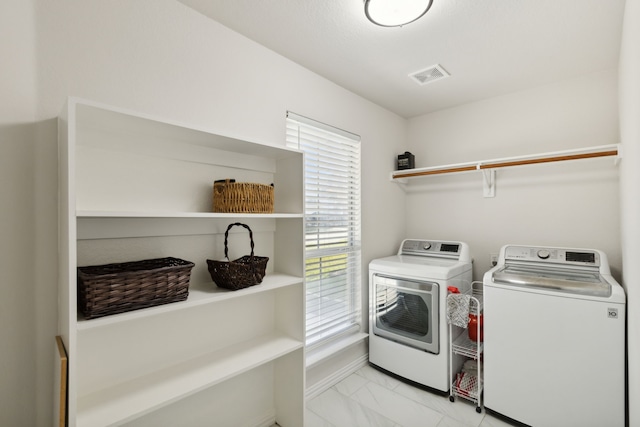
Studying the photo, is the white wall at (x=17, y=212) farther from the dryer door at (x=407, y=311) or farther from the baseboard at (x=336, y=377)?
the dryer door at (x=407, y=311)

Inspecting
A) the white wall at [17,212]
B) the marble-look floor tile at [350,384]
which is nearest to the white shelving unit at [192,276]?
the white wall at [17,212]

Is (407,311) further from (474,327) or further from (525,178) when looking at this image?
(525,178)

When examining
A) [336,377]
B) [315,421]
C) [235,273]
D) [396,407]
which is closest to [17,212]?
[235,273]

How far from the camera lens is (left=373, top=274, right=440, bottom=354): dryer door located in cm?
225

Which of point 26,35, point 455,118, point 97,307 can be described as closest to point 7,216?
point 97,307

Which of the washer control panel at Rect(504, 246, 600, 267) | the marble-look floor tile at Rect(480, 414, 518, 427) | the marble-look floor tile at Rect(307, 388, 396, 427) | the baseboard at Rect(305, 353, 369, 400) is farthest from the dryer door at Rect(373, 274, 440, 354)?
the washer control panel at Rect(504, 246, 600, 267)

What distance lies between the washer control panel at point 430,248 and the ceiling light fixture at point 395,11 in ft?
6.03

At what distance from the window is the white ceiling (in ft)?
1.53

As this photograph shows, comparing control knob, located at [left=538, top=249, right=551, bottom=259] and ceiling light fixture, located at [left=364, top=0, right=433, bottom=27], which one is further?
control knob, located at [left=538, top=249, right=551, bottom=259]

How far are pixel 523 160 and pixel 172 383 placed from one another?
8.80 feet

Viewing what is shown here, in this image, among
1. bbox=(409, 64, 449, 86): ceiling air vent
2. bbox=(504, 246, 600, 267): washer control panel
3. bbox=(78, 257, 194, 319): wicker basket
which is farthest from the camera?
bbox=(409, 64, 449, 86): ceiling air vent

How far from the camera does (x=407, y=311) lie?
2.41m

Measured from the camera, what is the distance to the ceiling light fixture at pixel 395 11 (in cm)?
144

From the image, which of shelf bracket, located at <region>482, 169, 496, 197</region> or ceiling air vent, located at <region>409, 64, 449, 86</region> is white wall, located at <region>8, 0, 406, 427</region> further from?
shelf bracket, located at <region>482, 169, 496, 197</region>
